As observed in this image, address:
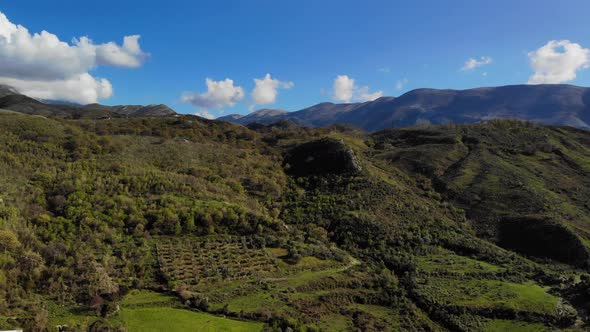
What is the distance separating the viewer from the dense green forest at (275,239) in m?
34.4

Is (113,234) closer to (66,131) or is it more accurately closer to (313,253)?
(313,253)

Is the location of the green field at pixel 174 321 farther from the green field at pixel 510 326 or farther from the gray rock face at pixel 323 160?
the gray rock face at pixel 323 160

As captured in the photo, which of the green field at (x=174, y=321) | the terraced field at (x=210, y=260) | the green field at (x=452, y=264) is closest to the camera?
the green field at (x=174, y=321)

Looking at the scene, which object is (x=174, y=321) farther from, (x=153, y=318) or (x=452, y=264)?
(x=452, y=264)

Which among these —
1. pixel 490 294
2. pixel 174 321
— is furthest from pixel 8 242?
pixel 490 294

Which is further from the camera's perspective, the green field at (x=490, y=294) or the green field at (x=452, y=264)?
the green field at (x=452, y=264)

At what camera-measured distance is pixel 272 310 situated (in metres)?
35.3

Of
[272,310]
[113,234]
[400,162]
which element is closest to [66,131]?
[113,234]

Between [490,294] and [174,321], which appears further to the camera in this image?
[490,294]

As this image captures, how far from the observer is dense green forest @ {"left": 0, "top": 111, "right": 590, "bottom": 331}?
34.4 metres

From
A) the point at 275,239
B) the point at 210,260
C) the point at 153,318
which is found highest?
the point at 275,239

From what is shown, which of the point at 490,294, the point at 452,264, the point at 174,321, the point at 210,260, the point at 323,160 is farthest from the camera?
the point at 323,160

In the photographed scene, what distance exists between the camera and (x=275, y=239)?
167ft

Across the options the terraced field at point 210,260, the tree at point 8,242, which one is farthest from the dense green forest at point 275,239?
the terraced field at point 210,260
